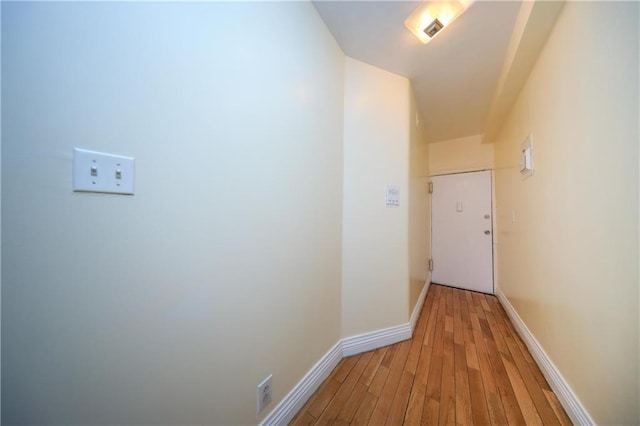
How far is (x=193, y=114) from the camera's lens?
2.24 ft

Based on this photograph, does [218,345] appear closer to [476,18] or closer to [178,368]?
[178,368]

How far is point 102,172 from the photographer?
0.52 meters

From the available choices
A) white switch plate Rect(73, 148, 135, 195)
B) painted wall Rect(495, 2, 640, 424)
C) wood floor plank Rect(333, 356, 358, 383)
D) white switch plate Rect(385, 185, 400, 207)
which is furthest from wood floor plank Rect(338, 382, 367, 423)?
white switch plate Rect(73, 148, 135, 195)

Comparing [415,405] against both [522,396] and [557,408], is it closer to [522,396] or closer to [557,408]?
[522,396]

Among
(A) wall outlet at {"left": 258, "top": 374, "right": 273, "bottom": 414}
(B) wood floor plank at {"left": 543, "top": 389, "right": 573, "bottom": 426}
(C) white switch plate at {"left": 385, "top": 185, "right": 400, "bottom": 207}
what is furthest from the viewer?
(C) white switch plate at {"left": 385, "top": 185, "right": 400, "bottom": 207}

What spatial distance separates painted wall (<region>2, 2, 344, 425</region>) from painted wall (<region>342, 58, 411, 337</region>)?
0.55 metres

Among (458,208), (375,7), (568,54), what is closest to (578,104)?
(568,54)

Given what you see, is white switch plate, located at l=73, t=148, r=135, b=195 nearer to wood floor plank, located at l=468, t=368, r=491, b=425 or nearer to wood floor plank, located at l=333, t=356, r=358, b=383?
wood floor plank, located at l=333, t=356, r=358, b=383

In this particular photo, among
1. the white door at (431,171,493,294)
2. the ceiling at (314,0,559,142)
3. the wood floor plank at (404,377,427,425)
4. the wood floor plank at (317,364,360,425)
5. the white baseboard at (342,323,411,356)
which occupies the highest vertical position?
the ceiling at (314,0,559,142)

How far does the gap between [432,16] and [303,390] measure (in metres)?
2.25

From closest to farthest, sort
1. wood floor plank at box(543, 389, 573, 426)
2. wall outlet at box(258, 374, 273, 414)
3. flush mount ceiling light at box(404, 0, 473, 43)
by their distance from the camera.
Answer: wall outlet at box(258, 374, 273, 414) → wood floor plank at box(543, 389, 573, 426) → flush mount ceiling light at box(404, 0, 473, 43)

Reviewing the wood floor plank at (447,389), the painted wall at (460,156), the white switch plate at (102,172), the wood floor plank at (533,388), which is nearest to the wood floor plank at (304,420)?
the wood floor plank at (447,389)

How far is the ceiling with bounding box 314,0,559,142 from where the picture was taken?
1.15 metres

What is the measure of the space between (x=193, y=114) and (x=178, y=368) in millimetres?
846
